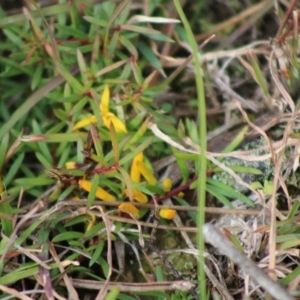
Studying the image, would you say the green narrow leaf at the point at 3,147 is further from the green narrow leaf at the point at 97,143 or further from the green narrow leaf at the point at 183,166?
the green narrow leaf at the point at 183,166

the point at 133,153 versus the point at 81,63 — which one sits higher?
the point at 81,63

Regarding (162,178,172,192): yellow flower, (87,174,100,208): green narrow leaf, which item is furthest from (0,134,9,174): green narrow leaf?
(162,178,172,192): yellow flower

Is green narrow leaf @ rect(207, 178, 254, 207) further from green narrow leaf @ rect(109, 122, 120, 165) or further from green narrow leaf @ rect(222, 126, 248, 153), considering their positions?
green narrow leaf @ rect(109, 122, 120, 165)

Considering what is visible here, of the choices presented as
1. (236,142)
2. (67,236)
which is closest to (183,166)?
(236,142)

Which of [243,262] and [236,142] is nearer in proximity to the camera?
[243,262]

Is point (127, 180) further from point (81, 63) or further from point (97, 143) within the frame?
point (81, 63)

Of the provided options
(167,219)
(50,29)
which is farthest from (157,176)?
(50,29)
